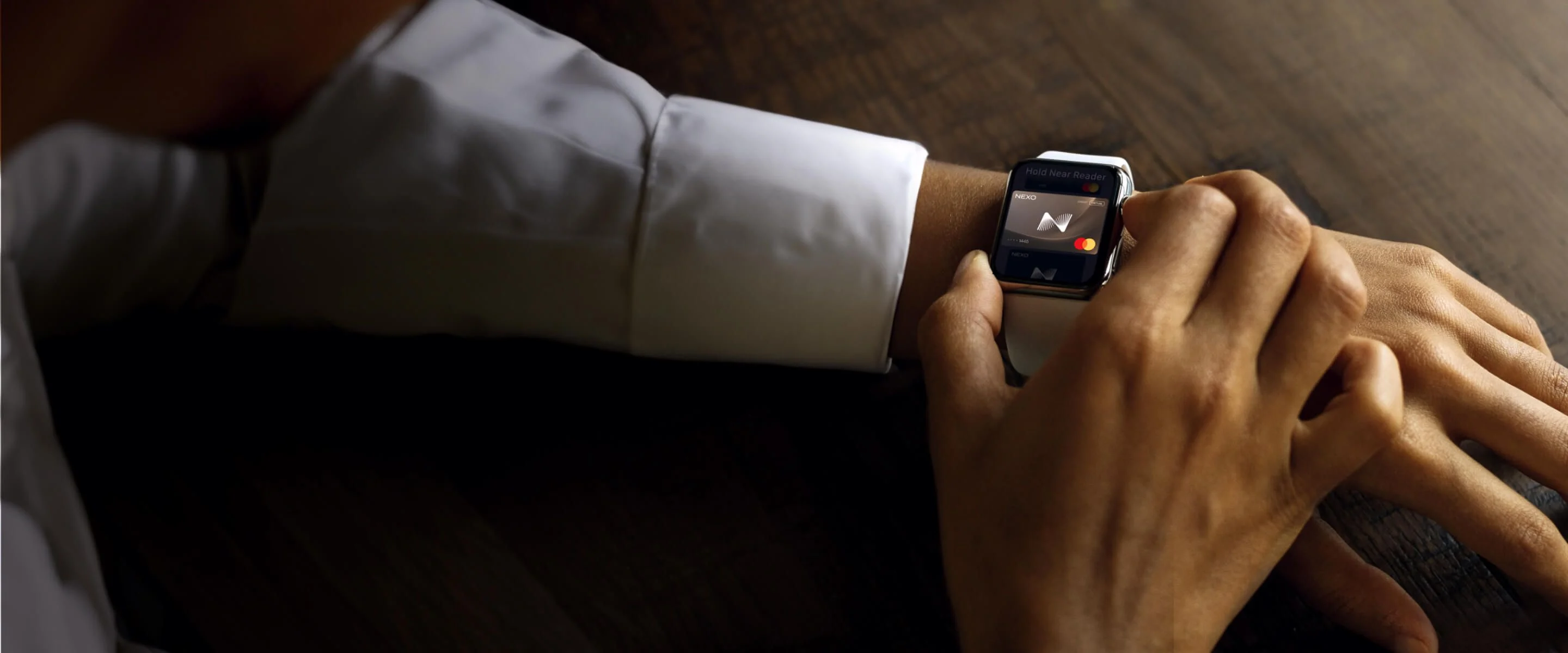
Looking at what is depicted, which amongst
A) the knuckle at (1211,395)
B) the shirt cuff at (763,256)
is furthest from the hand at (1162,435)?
the shirt cuff at (763,256)

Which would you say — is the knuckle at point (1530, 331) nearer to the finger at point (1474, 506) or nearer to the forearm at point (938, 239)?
the finger at point (1474, 506)

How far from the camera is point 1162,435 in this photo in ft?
1.40

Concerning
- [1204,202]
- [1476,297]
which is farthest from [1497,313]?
[1204,202]

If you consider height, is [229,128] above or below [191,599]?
above

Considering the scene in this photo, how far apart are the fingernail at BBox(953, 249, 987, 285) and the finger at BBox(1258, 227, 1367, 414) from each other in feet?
0.45

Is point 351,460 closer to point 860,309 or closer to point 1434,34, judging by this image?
point 860,309

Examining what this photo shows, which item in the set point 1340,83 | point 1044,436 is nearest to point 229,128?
point 1044,436

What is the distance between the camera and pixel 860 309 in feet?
1.86

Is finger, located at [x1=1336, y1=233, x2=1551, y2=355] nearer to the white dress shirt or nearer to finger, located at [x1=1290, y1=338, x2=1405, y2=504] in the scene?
finger, located at [x1=1290, y1=338, x2=1405, y2=504]

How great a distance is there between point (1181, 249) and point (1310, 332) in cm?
7

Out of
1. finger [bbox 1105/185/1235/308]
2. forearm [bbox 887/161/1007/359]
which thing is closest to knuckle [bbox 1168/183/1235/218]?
finger [bbox 1105/185/1235/308]

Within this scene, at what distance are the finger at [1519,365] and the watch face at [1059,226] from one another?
0.67 ft

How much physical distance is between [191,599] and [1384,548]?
2.08ft

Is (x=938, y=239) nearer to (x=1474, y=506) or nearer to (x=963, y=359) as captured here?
(x=963, y=359)
